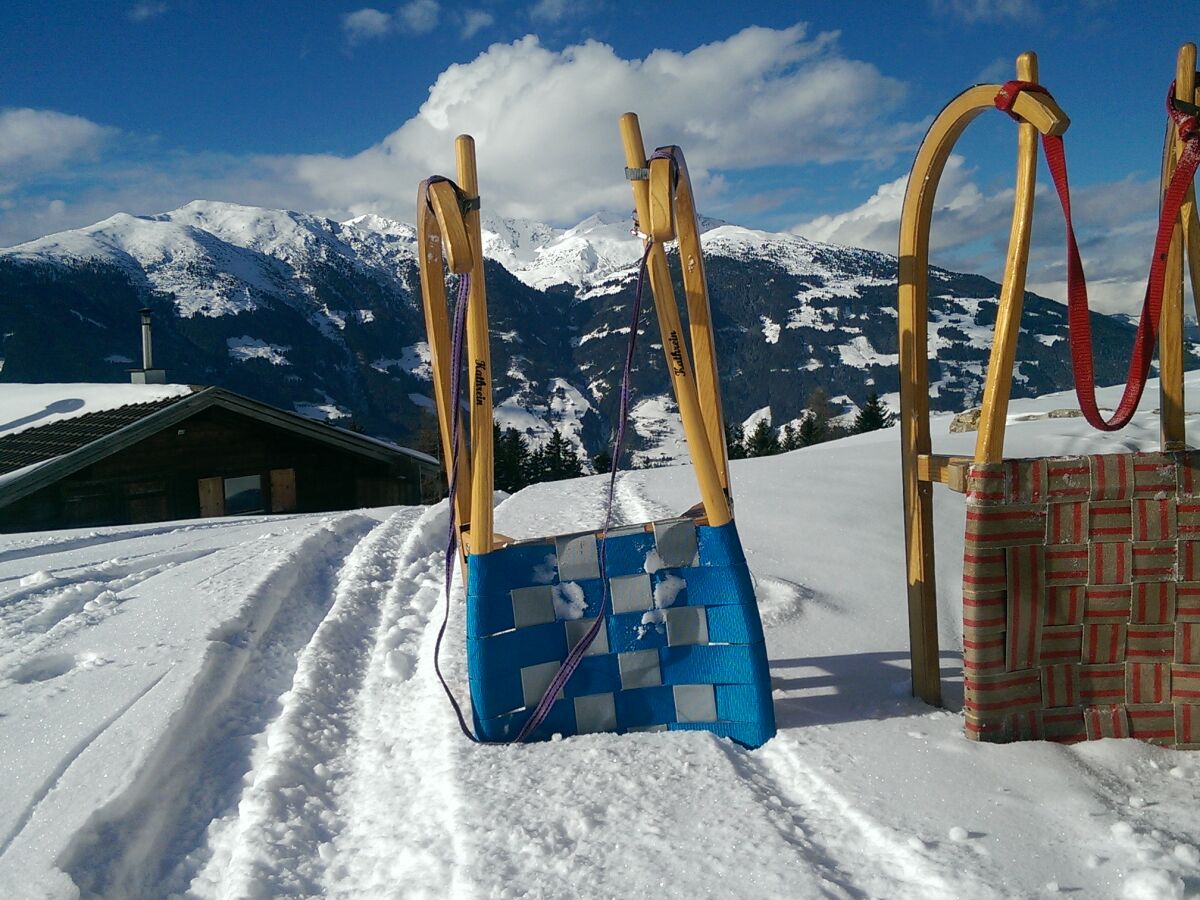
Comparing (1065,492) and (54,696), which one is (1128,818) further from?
(54,696)

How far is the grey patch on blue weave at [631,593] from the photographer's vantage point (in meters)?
2.96

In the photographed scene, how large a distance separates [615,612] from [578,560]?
0.23m

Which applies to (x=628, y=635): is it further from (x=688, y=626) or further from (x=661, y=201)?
(x=661, y=201)

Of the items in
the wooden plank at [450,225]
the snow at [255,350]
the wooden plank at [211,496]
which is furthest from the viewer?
the snow at [255,350]

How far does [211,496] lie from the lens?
15.6 m

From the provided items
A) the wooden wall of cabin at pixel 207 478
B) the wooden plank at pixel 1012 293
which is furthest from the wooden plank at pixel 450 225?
the wooden wall of cabin at pixel 207 478

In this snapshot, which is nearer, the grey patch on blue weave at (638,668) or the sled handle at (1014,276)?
the sled handle at (1014,276)

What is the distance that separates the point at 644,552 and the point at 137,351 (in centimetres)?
16213

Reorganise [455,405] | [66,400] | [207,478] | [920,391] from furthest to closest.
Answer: [66,400] < [207,478] < [920,391] < [455,405]

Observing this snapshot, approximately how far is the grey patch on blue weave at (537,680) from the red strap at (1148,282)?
2.04m

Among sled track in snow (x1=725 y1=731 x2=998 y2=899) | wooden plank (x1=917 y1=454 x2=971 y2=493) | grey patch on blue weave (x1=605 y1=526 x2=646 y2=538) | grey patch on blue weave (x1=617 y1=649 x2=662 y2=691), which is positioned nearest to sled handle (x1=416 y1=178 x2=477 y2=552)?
grey patch on blue weave (x1=605 y1=526 x2=646 y2=538)

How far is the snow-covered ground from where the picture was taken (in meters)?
2.13

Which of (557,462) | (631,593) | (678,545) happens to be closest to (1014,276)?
(678,545)

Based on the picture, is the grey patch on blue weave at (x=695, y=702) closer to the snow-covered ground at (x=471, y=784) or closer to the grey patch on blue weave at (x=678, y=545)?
the snow-covered ground at (x=471, y=784)
